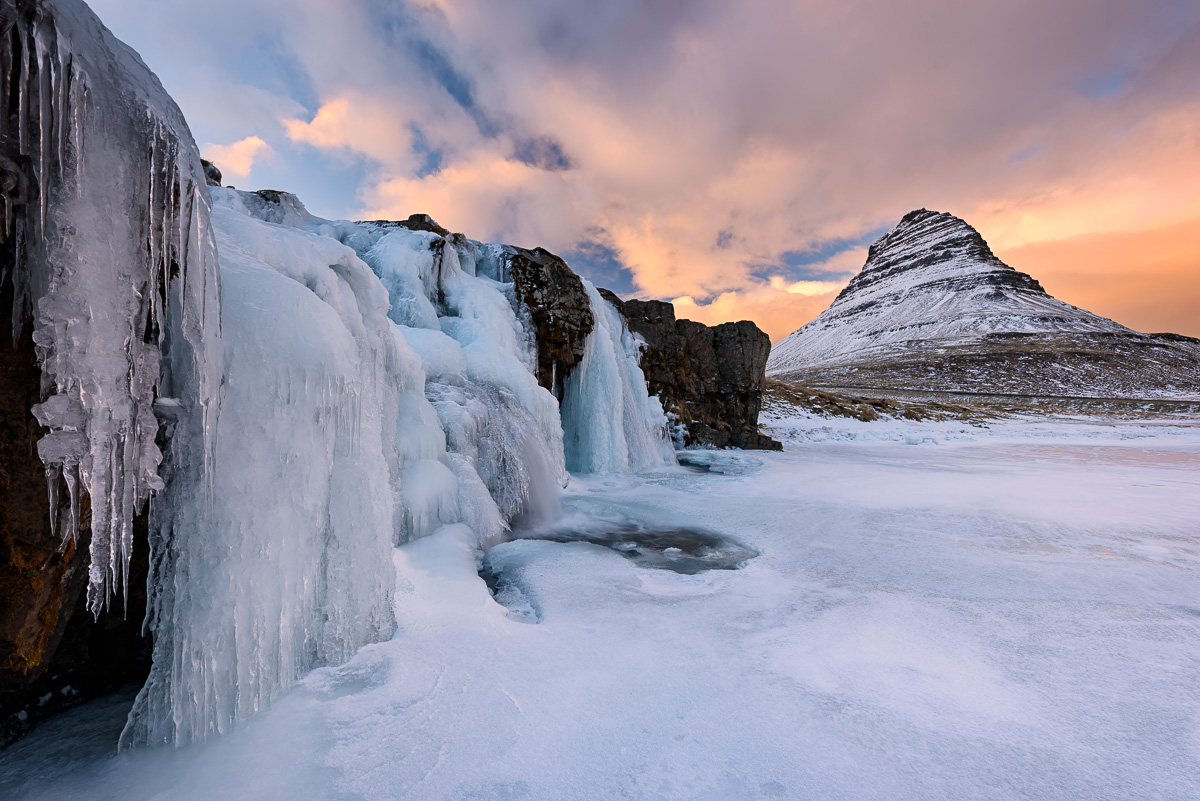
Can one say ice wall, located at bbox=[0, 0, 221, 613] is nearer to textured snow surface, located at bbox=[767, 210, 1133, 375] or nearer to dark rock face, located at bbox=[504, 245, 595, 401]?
dark rock face, located at bbox=[504, 245, 595, 401]

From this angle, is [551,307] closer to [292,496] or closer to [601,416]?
[601,416]

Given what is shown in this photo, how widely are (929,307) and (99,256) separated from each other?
121507 millimetres

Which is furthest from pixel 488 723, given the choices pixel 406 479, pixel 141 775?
pixel 406 479

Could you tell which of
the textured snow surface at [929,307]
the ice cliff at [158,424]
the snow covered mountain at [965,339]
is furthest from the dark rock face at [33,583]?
the textured snow surface at [929,307]

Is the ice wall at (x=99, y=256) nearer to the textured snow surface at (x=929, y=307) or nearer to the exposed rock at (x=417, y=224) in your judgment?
the exposed rock at (x=417, y=224)

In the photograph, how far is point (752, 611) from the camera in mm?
3545

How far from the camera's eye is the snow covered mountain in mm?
58938

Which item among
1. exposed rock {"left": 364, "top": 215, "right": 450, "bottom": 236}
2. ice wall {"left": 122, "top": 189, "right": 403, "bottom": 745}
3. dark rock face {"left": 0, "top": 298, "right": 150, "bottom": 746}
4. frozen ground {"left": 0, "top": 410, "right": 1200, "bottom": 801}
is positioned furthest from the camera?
exposed rock {"left": 364, "top": 215, "right": 450, "bottom": 236}

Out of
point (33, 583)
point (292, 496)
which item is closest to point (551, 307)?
point (292, 496)

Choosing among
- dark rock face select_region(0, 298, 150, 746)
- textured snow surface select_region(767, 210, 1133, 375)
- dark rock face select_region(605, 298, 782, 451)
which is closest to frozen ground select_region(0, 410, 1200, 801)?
dark rock face select_region(0, 298, 150, 746)

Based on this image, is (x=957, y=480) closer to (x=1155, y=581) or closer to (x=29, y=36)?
(x=1155, y=581)

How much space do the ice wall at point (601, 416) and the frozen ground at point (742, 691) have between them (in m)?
5.79

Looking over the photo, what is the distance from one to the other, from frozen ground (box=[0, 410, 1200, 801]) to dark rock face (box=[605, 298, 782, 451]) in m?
10.4

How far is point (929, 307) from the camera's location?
98.7 m
